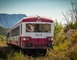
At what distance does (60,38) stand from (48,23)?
18.8 feet

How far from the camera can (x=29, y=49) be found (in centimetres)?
1873

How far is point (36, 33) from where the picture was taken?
1834 cm

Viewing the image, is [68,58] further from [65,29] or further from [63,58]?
[65,29]

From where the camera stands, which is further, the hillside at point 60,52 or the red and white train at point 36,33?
the red and white train at point 36,33

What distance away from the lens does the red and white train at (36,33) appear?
18094 mm

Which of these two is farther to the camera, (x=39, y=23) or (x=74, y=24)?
(x=74, y=24)

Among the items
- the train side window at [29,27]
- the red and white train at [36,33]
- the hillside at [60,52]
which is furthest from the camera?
the train side window at [29,27]

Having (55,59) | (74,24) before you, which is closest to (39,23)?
(55,59)

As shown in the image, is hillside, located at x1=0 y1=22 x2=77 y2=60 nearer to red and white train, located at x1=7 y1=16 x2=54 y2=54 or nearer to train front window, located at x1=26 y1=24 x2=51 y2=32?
red and white train, located at x1=7 y1=16 x2=54 y2=54

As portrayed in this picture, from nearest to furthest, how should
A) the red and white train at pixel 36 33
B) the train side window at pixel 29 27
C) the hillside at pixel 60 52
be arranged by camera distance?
the hillside at pixel 60 52
the red and white train at pixel 36 33
the train side window at pixel 29 27

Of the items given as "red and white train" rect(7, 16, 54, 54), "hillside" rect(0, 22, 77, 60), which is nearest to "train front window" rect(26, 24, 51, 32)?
"red and white train" rect(7, 16, 54, 54)

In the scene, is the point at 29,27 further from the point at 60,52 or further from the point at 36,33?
the point at 60,52

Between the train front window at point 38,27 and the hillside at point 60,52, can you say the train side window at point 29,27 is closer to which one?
the train front window at point 38,27

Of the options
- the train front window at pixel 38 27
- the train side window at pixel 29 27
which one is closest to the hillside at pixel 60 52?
the train front window at pixel 38 27
